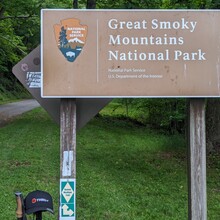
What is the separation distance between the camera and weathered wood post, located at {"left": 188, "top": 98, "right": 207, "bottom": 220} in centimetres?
423

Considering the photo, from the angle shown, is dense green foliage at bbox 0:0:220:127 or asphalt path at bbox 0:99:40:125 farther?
asphalt path at bbox 0:99:40:125

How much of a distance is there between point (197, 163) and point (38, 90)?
5.80 feet

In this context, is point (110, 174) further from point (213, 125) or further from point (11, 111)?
point (11, 111)

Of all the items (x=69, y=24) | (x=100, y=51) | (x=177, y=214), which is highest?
(x=69, y=24)

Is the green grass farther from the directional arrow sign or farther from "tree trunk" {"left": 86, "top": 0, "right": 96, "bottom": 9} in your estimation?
"tree trunk" {"left": 86, "top": 0, "right": 96, "bottom": 9}

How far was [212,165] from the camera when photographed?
33.2 feet

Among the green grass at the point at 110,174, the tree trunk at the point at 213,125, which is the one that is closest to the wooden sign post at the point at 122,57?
the green grass at the point at 110,174

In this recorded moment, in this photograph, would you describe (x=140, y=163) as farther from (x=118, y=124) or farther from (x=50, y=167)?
(x=118, y=124)

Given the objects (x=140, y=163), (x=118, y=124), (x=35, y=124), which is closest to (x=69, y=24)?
(x=140, y=163)

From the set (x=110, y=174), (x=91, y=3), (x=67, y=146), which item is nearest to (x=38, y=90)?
(x=67, y=146)

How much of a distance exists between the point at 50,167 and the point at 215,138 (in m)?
4.88

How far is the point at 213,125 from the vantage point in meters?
11.5

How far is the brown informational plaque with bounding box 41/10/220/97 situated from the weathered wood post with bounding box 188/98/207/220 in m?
0.25

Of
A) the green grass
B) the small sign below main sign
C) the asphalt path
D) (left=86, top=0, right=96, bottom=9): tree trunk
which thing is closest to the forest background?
(left=86, top=0, right=96, bottom=9): tree trunk
